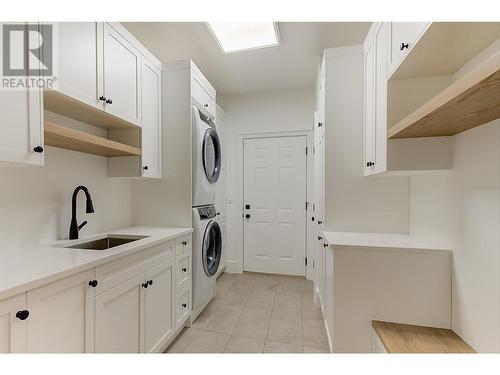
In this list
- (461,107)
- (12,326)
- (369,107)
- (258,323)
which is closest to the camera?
(12,326)

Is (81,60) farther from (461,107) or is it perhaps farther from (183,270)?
(461,107)

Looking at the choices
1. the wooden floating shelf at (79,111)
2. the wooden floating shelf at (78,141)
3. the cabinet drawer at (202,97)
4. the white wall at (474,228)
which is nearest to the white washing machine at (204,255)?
the wooden floating shelf at (78,141)

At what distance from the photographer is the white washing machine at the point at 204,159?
216cm

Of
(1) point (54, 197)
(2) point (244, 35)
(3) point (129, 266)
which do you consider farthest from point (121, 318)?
(2) point (244, 35)

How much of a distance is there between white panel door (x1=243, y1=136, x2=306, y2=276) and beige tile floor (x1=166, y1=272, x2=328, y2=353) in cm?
48

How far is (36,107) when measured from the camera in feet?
3.53

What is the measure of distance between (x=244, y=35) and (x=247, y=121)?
1427 millimetres

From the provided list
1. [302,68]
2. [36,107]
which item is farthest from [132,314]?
[302,68]

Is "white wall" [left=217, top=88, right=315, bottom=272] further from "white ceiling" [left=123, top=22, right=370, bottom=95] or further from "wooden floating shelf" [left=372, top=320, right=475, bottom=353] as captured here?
"wooden floating shelf" [left=372, top=320, right=475, bottom=353]

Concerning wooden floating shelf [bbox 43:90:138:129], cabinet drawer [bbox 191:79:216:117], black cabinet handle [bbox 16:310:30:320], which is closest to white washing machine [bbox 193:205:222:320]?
wooden floating shelf [bbox 43:90:138:129]

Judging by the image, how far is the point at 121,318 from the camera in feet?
4.25

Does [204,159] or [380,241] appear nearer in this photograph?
[380,241]
